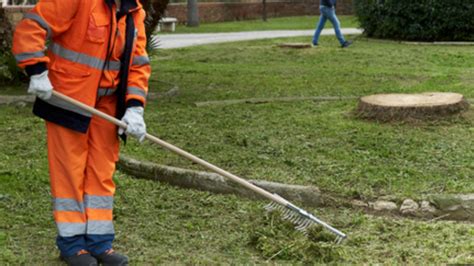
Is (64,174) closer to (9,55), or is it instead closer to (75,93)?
(75,93)

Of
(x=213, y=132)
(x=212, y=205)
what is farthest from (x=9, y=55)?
(x=212, y=205)

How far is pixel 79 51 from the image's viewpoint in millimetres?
4195

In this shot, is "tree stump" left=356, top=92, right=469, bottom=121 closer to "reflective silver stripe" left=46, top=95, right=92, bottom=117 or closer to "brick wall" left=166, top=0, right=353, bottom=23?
"reflective silver stripe" left=46, top=95, right=92, bottom=117

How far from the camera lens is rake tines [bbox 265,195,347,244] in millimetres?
4742

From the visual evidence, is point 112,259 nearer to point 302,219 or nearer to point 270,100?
point 302,219

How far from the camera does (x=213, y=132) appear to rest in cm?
757

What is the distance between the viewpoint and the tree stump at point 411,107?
7.71 meters

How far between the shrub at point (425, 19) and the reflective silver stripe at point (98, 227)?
14.7 metres

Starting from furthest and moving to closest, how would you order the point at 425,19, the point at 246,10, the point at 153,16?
1. the point at 246,10
2. the point at 425,19
3. the point at 153,16

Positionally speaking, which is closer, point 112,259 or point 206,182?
point 112,259

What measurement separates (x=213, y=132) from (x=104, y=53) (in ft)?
11.1

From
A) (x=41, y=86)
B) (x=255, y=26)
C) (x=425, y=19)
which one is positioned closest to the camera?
(x=41, y=86)

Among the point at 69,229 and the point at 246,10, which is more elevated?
the point at 69,229

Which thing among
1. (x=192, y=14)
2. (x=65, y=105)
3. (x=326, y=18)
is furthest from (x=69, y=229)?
(x=192, y=14)
